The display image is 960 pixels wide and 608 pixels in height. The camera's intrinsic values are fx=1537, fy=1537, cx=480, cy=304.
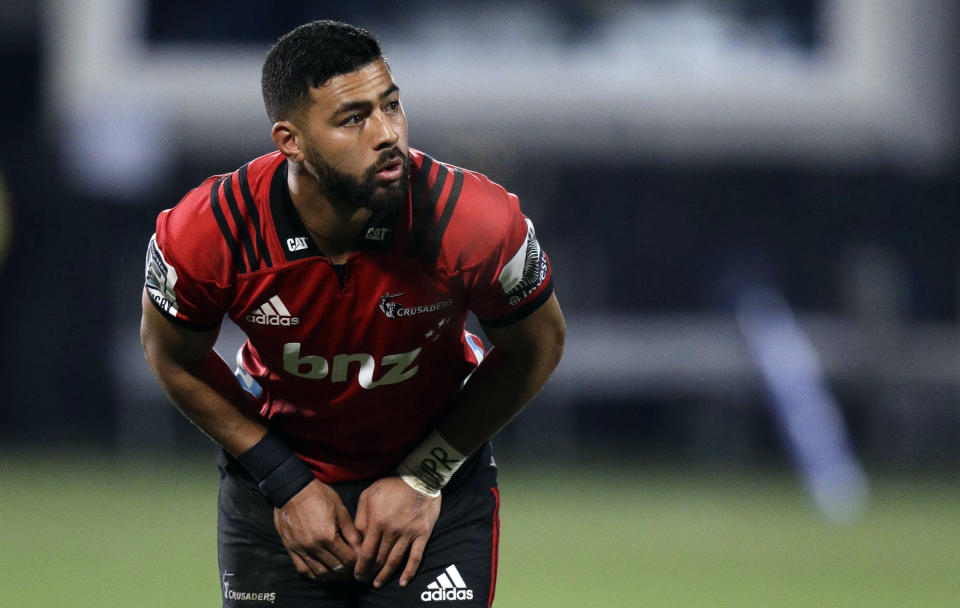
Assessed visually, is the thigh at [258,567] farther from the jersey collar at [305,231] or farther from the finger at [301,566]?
the jersey collar at [305,231]

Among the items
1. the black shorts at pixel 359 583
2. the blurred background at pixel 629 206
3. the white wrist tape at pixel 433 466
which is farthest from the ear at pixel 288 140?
the blurred background at pixel 629 206

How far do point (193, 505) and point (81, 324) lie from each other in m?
3.78

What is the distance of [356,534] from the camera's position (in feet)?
14.1

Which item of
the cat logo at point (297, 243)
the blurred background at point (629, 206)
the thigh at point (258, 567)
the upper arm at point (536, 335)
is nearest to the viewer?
the cat logo at point (297, 243)

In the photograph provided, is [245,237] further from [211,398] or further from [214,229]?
[211,398]

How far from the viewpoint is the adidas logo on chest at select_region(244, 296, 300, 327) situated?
161 inches

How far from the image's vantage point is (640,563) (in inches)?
355

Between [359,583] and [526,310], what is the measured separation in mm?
936

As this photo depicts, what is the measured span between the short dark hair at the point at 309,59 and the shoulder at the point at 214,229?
239 millimetres

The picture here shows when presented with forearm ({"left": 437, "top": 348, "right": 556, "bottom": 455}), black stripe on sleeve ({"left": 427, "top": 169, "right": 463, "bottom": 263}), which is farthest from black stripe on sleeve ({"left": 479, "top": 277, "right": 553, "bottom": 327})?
black stripe on sleeve ({"left": 427, "top": 169, "right": 463, "bottom": 263})

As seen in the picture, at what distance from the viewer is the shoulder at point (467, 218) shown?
4020mm

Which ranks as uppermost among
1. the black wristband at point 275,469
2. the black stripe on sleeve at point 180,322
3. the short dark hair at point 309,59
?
the short dark hair at point 309,59

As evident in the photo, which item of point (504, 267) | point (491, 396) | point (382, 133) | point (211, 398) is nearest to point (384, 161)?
point (382, 133)

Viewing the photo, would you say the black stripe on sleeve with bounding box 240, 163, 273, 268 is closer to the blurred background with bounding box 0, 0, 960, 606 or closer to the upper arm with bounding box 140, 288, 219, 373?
the upper arm with bounding box 140, 288, 219, 373
